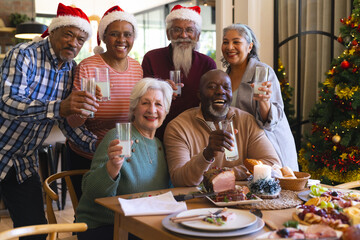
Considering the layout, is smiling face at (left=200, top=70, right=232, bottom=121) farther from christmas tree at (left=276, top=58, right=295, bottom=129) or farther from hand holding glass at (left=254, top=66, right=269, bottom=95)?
christmas tree at (left=276, top=58, right=295, bottom=129)

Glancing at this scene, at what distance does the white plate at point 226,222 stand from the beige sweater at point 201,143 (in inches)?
19.8

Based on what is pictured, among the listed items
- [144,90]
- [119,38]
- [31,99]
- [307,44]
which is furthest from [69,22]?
[307,44]

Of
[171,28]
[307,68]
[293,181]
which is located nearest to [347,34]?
[307,68]

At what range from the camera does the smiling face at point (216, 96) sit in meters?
2.40

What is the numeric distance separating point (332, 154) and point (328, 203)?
222cm

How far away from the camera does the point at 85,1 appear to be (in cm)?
931

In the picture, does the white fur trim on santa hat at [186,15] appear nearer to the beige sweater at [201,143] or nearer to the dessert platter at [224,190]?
the beige sweater at [201,143]

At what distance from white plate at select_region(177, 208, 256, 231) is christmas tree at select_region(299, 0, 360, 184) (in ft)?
7.30

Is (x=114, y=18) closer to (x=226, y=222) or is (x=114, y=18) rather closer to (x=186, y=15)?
(x=186, y=15)

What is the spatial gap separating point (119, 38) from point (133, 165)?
966 millimetres

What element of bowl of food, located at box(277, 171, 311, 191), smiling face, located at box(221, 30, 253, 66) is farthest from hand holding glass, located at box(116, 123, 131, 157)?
smiling face, located at box(221, 30, 253, 66)

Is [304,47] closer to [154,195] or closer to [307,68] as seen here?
[307,68]

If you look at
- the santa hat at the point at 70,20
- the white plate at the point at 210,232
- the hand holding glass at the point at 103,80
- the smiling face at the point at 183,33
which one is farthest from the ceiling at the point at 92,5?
the white plate at the point at 210,232

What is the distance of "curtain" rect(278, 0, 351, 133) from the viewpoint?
4.39 m
